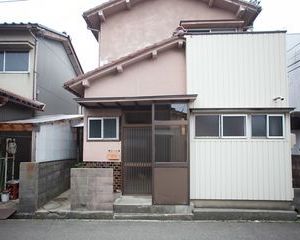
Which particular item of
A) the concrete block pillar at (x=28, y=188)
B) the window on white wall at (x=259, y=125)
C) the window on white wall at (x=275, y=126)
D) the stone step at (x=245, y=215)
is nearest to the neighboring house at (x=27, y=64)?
the concrete block pillar at (x=28, y=188)

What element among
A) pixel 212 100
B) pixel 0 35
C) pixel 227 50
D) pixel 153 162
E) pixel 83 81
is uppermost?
pixel 0 35

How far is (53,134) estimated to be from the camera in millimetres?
12500

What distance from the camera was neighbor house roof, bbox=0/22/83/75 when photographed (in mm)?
15070

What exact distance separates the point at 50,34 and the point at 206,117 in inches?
404

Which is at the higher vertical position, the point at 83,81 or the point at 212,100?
the point at 83,81

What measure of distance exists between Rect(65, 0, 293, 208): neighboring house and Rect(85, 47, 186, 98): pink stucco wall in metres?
0.03

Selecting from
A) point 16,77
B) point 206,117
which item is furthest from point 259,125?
point 16,77

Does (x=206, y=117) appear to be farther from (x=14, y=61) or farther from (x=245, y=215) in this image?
(x=14, y=61)

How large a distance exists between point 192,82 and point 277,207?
15.7ft

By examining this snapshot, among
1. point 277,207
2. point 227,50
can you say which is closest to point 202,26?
point 227,50

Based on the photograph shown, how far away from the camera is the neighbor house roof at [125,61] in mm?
11312

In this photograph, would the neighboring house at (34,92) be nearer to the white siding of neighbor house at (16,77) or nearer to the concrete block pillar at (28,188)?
the white siding of neighbor house at (16,77)

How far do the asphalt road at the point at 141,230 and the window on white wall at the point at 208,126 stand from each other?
2775 millimetres

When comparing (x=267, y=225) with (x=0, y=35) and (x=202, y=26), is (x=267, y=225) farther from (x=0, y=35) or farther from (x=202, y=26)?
(x=0, y=35)
